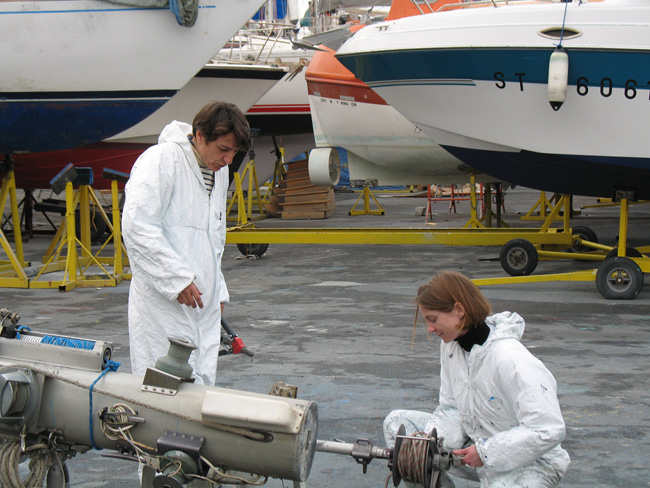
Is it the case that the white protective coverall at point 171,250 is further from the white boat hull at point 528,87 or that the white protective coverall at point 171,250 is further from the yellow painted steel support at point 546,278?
the white boat hull at point 528,87

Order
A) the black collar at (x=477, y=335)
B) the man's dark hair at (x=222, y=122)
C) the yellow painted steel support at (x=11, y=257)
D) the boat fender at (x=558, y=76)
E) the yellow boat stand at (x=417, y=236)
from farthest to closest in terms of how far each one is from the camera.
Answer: the yellow boat stand at (x=417, y=236) < the yellow painted steel support at (x=11, y=257) < the boat fender at (x=558, y=76) < the man's dark hair at (x=222, y=122) < the black collar at (x=477, y=335)

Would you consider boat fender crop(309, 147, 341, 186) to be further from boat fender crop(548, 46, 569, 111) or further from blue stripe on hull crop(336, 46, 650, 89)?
boat fender crop(548, 46, 569, 111)

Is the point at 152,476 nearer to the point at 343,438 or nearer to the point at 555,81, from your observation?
the point at 343,438

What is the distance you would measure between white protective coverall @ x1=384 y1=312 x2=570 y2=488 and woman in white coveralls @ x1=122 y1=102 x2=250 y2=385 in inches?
38.3

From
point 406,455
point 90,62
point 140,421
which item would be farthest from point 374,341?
point 90,62

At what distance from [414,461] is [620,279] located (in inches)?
207

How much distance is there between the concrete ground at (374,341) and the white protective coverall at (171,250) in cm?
75

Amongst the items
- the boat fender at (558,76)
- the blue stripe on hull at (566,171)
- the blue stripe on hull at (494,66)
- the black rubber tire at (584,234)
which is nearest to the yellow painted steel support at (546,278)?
the blue stripe on hull at (566,171)

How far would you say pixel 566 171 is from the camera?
8141 mm

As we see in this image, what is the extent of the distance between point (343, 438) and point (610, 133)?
4670 millimetres

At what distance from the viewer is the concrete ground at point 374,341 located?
3754 millimetres

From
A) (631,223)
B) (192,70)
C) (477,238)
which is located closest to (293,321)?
(477,238)

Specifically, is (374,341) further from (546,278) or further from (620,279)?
(620,279)

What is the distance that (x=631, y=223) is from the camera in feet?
43.8
